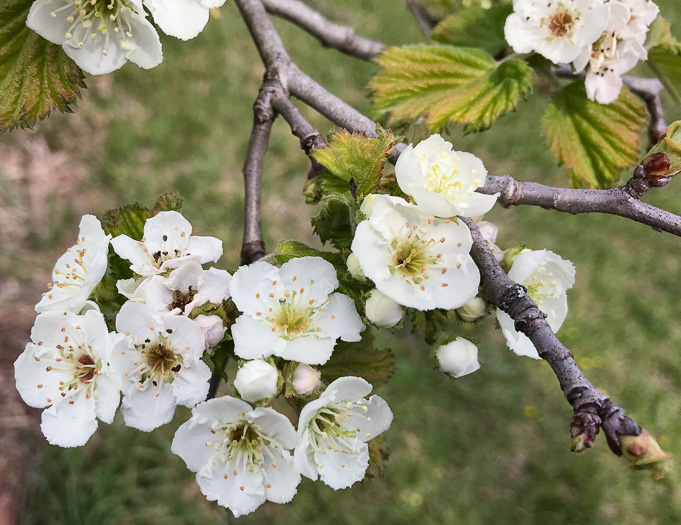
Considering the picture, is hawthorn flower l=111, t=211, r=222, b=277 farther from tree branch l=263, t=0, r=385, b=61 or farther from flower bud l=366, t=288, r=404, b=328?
tree branch l=263, t=0, r=385, b=61

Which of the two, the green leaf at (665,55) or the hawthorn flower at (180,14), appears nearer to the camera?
the hawthorn flower at (180,14)

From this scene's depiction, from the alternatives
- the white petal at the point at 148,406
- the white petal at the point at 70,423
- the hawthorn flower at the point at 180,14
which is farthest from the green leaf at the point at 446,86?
the white petal at the point at 70,423

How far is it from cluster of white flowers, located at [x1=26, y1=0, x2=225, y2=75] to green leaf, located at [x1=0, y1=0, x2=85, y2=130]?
90 millimetres

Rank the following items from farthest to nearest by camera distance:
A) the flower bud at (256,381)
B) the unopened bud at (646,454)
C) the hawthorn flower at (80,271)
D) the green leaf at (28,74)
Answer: the green leaf at (28,74) → the hawthorn flower at (80,271) → the flower bud at (256,381) → the unopened bud at (646,454)

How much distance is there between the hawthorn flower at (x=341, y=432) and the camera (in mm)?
1068

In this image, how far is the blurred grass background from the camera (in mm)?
2924

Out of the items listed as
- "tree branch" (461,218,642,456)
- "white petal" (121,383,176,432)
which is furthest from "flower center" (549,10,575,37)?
"white petal" (121,383,176,432)

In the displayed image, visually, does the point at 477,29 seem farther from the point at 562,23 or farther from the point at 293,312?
the point at 293,312

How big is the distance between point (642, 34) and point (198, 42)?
10.8 feet

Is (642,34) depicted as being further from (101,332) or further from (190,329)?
(101,332)

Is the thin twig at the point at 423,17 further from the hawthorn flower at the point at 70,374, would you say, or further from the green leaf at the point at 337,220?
the hawthorn flower at the point at 70,374

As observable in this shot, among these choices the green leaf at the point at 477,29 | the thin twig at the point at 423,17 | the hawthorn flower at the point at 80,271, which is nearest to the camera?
the hawthorn flower at the point at 80,271

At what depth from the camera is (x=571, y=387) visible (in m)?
0.86

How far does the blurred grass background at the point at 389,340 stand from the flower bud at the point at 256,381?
208 centimetres
